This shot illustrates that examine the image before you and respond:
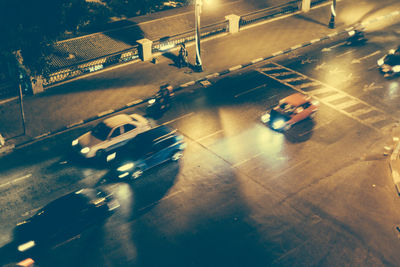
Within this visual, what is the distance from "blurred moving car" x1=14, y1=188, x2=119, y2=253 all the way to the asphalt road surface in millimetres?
455

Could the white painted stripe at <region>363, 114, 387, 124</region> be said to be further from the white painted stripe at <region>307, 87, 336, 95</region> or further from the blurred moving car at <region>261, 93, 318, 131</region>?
the white painted stripe at <region>307, 87, 336, 95</region>

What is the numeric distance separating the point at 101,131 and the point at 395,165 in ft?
52.8

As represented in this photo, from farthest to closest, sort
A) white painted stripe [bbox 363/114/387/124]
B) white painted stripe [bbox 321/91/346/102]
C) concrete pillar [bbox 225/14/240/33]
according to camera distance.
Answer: concrete pillar [bbox 225/14/240/33]
white painted stripe [bbox 321/91/346/102]
white painted stripe [bbox 363/114/387/124]

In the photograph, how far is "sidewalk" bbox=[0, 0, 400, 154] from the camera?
2416 centimetres

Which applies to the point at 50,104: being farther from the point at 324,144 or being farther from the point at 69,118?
the point at 324,144

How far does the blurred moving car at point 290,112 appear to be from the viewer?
73.7 feet

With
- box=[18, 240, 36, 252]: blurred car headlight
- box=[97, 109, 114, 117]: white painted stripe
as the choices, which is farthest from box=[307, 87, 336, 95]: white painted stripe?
box=[18, 240, 36, 252]: blurred car headlight

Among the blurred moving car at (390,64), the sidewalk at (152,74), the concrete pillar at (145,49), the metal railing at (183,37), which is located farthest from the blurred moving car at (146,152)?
the blurred moving car at (390,64)

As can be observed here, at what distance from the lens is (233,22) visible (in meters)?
34.9

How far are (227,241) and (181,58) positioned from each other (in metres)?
17.9

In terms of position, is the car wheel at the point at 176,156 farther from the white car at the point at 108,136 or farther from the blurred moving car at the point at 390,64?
the blurred moving car at the point at 390,64

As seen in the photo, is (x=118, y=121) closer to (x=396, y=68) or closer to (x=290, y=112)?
(x=290, y=112)

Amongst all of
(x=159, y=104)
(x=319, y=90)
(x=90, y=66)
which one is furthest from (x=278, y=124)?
(x=90, y=66)

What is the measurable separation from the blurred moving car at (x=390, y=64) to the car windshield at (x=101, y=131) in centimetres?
2100
